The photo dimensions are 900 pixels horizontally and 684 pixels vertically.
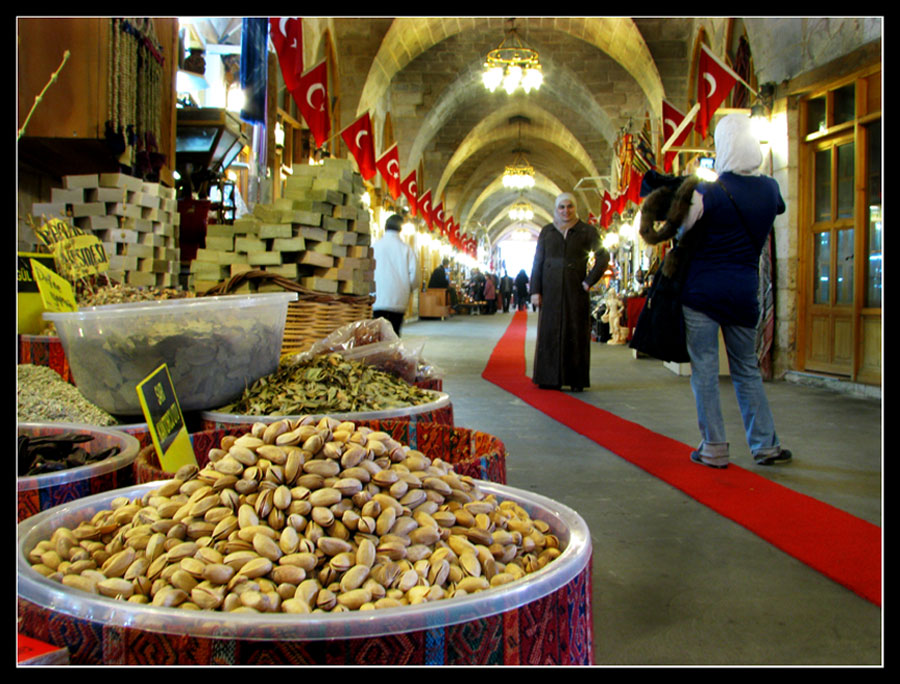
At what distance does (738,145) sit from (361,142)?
862 cm

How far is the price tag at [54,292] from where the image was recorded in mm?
2277

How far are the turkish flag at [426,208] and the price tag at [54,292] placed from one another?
1721cm

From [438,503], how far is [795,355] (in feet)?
22.3

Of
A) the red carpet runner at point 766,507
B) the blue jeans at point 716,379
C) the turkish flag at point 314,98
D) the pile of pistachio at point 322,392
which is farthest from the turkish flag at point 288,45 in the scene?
the pile of pistachio at point 322,392

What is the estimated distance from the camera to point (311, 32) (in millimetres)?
11266

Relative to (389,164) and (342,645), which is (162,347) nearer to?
(342,645)

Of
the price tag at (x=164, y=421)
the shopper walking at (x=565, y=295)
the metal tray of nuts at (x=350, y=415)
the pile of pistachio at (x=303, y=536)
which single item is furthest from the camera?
the shopper walking at (x=565, y=295)

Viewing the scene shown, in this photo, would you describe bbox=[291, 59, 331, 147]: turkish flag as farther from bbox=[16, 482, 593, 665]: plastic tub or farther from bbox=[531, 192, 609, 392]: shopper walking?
bbox=[16, 482, 593, 665]: plastic tub

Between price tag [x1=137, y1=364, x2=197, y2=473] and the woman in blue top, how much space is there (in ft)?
8.07

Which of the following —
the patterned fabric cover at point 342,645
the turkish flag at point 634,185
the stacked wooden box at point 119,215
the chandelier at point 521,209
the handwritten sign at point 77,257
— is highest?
the chandelier at point 521,209

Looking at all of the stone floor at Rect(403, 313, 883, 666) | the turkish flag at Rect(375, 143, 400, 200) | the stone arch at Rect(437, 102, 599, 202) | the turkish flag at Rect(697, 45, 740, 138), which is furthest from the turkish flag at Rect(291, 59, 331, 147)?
the stone arch at Rect(437, 102, 599, 202)

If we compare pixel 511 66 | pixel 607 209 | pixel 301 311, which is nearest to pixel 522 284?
pixel 607 209

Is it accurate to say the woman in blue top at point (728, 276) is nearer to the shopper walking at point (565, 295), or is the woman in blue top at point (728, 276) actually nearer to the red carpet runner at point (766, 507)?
the red carpet runner at point (766, 507)

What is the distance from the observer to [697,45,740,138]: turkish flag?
26.0 feet
